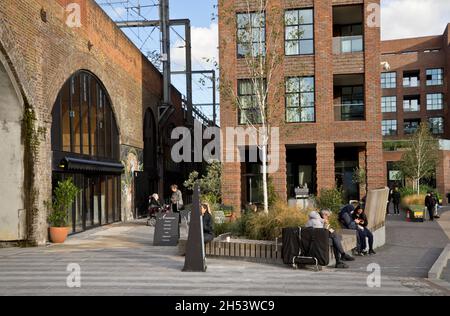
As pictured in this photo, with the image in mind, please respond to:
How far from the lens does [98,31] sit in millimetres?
19516

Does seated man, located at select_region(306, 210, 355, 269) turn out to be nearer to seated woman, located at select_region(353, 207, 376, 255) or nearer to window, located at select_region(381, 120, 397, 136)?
seated woman, located at select_region(353, 207, 376, 255)

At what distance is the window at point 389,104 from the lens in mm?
61531

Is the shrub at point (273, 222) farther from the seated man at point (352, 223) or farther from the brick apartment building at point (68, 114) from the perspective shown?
the brick apartment building at point (68, 114)

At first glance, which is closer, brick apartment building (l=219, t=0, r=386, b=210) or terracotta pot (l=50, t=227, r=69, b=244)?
terracotta pot (l=50, t=227, r=69, b=244)

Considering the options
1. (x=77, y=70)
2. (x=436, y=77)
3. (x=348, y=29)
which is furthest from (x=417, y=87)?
(x=77, y=70)

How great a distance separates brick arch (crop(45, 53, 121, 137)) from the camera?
15.1 m

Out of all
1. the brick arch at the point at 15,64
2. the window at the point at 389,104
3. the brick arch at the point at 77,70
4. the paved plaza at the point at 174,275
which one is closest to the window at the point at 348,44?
the brick arch at the point at 77,70

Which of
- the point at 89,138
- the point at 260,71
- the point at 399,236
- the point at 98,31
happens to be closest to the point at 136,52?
the point at 98,31

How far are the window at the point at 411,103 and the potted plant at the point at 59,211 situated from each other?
53.9 meters

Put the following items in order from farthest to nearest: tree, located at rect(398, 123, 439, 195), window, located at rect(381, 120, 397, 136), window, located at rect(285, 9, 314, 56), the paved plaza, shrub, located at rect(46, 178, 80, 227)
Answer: window, located at rect(381, 120, 397, 136) < tree, located at rect(398, 123, 439, 195) < window, located at rect(285, 9, 314, 56) < shrub, located at rect(46, 178, 80, 227) < the paved plaza

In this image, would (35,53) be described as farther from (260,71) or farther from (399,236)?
(399,236)

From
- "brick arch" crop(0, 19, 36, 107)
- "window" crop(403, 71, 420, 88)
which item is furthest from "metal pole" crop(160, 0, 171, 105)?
"window" crop(403, 71, 420, 88)

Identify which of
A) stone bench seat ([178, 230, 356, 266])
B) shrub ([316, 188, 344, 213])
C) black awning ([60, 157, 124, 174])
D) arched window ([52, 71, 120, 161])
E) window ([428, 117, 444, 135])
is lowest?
stone bench seat ([178, 230, 356, 266])

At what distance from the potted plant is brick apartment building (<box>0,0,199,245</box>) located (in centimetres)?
26
